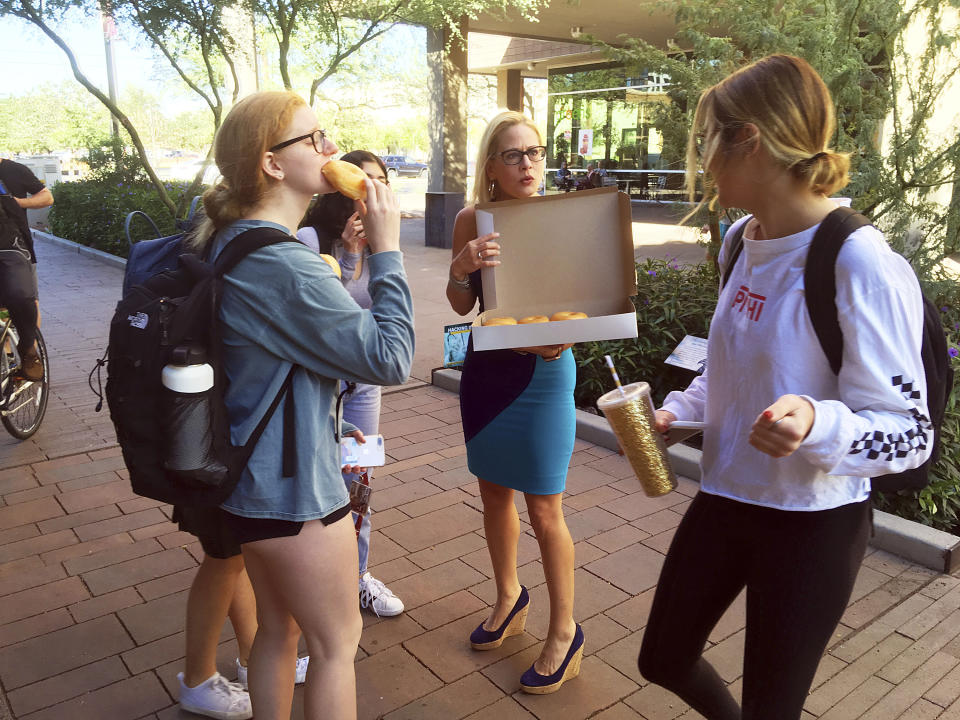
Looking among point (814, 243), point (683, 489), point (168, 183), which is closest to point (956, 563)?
point (683, 489)

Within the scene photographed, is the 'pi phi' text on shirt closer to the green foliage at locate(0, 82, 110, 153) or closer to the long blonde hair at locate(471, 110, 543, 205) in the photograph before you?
the long blonde hair at locate(471, 110, 543, 205)

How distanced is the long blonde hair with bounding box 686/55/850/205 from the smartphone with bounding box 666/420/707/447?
0.60 meters

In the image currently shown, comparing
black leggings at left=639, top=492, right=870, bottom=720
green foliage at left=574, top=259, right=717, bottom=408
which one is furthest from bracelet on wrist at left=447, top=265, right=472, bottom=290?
green foliage at left=574, top=259, right=717, bottom=408

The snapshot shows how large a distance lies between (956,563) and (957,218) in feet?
8.46

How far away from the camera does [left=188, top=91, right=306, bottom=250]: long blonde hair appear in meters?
1.84

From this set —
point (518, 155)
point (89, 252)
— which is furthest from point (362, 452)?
point (89, 252)

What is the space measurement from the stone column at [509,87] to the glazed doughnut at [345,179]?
76.0 feet

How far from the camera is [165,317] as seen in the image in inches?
68.2

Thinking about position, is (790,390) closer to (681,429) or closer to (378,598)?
(681,429)

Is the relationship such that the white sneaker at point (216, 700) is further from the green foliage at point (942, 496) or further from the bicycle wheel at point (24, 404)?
the bicycle wheel at point (24, 404)

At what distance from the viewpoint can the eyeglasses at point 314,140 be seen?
186cm

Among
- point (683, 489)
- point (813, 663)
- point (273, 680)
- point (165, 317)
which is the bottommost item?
point (683, 489)

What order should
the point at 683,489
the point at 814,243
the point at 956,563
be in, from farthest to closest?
1. the point at 683,489
2. the point at 956,563
3. the point at 814,243

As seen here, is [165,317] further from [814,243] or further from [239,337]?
[814,243]
